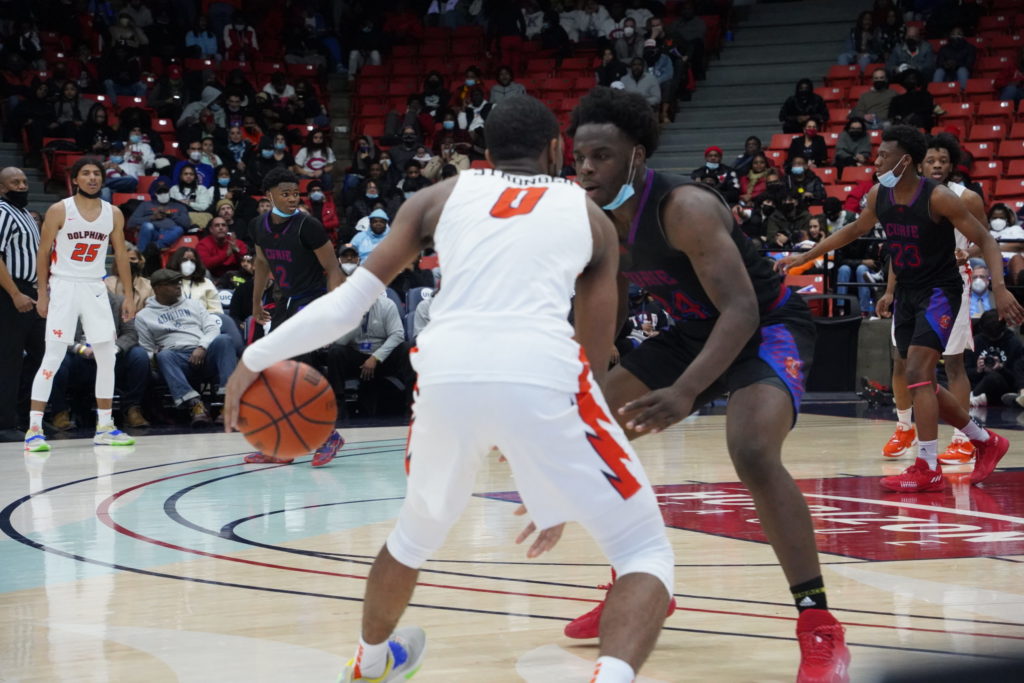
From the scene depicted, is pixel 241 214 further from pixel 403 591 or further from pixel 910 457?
pixel 403 591

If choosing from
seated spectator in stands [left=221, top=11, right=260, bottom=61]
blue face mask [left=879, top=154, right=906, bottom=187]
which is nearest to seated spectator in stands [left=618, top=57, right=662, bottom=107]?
seated spectator in stands [left=221, top=11, right=260, bottom=61]

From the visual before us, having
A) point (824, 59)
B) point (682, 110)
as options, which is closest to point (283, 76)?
point (682, 110)

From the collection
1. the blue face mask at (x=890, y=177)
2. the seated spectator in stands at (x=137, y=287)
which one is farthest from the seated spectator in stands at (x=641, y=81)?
the blue face mask at (x=890, y=177)

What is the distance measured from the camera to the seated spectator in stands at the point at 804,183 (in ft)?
51.6

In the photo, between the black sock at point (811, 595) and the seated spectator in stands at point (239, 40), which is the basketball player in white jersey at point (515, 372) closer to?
the black sock at point (811, 595)

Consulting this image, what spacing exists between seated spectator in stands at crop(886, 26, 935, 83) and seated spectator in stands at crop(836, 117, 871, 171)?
1.38m

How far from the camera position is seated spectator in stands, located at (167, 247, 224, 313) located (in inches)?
452

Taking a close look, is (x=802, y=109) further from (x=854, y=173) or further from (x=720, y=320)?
(x=720, y=320)

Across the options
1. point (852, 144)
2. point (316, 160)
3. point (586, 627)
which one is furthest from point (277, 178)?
point (852, 144)

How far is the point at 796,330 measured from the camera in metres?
3.83

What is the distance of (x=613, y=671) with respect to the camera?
259 cm

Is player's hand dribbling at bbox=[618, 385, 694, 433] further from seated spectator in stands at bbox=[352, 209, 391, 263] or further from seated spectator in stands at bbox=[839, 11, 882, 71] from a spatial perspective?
seated spectator in stands at bbox=[839, 11, 882, 71]

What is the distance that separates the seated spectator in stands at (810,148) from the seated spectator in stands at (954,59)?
212cm

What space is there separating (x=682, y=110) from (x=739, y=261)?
1742 centimetres
